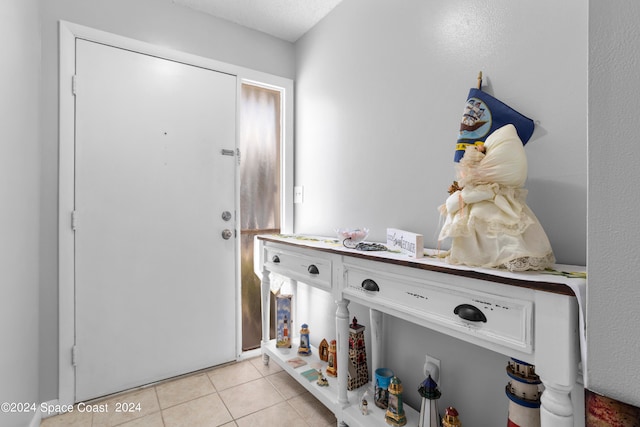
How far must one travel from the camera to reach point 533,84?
3.48 feet

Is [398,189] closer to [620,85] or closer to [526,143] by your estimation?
[526,143]

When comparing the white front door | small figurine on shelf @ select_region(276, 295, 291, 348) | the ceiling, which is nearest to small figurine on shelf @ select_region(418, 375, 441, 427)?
small figurine on shelf @ select_region(276, 295, 291, 348)

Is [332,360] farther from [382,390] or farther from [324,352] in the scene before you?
[382,390]

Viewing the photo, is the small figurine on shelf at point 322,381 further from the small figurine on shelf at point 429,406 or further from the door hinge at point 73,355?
the door hinge at point 73,355

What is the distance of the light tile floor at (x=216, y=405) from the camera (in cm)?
154

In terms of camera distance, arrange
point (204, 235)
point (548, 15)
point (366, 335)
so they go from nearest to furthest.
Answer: point (548, 15) → point (366, 335) → point (204, 235)

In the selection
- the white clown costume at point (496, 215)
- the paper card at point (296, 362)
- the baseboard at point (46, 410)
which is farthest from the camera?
the paper card at point (296, 362)

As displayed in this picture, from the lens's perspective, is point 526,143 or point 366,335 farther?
point 366,335

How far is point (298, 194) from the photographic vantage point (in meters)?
2.40

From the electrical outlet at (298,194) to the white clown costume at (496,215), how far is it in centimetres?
151

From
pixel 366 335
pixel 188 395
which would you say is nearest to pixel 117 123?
pixel 188 395

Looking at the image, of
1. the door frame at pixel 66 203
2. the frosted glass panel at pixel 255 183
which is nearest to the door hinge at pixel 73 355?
the door frame at pixel 66 203

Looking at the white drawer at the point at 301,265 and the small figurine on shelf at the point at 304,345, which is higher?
the white drawer at the point at 301,265

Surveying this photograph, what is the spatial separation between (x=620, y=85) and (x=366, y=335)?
162cm
